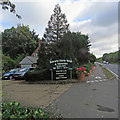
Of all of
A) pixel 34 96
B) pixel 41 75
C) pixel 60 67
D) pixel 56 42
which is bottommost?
pixel 34 96

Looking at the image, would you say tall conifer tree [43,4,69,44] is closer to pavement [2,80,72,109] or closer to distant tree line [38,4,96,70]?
distant tree line [38,4,96,70]

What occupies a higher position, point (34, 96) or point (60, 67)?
point (60, 67)

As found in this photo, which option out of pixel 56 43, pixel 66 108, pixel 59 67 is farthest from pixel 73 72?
pixel 66 108

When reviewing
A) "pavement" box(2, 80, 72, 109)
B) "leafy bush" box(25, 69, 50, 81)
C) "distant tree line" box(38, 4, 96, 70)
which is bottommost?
"pavement" box(2, 80, 72, 109)

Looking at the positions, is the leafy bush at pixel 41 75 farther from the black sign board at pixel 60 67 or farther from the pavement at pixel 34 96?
the pavement at pixel 34 96

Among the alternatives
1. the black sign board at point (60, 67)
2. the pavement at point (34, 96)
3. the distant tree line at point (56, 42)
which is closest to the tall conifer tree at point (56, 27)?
the distant tree line at point (56, 42)

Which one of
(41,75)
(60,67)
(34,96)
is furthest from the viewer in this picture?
(41,75)

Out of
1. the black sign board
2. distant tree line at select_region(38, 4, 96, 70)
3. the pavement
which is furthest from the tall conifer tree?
the pavement

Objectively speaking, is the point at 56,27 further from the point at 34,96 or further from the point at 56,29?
the point at 34,96

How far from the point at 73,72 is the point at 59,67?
4.56 ft

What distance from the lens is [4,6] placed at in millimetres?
2285

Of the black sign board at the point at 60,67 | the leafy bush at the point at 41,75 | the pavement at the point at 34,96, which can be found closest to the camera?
the pavement at the point at 34,96

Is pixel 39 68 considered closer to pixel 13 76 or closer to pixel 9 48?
pixel 13 76

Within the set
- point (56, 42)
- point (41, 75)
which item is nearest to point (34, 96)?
point (41, 75)
